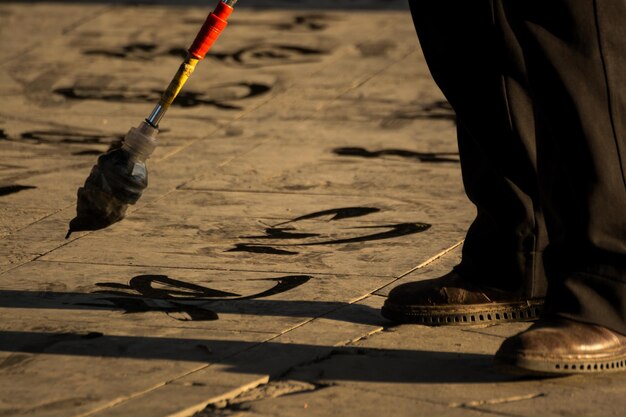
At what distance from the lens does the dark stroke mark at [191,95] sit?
687cm

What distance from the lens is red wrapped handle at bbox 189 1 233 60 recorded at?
3.80m

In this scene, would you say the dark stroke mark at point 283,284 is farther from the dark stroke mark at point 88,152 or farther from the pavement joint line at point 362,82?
the pavement joint line at point 362,82

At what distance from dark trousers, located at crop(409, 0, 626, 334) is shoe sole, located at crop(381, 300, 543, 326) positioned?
6.1 inches

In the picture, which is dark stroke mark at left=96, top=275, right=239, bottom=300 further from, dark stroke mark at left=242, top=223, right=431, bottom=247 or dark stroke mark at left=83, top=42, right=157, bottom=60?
dark stroke mark at left=83, top=42, right=157, bottom=60

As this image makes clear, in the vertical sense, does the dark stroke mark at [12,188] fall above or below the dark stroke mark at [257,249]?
below

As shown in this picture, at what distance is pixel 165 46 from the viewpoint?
8.11 metres

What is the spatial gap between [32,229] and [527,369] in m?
2.15

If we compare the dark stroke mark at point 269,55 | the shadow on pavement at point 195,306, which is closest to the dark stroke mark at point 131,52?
the dark stroke mark at point 269,55

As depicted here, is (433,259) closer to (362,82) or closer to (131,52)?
(362,82)

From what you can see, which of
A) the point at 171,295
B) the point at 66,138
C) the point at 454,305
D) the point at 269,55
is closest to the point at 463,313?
the point at 454,305

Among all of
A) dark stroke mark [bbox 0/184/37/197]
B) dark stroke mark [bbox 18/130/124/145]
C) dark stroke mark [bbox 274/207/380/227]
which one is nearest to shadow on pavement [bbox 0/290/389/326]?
dark stroke mark [bbox 274/207/380/227]

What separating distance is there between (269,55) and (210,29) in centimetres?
405

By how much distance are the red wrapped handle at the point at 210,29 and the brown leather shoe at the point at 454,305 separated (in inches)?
32.4

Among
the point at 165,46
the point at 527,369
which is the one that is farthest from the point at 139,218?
the point at 165,46
